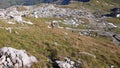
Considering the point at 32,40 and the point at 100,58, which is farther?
the point at 32,40

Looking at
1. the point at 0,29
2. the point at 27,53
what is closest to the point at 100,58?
the point at 27,53

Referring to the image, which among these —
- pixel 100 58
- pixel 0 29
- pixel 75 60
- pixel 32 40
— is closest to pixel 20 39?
pixel 32 40

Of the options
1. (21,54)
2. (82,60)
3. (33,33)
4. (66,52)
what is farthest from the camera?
(33,33)

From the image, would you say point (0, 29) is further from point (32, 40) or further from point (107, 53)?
point (107, 53)

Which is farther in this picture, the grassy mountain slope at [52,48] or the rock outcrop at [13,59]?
the grassy mountain slope at [52,48]

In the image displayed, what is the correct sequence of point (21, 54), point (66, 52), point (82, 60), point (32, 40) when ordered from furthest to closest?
point (32, 40)
point (66, 52)
point (82, 60)
point (21, 54)

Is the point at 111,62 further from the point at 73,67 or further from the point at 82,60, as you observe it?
the point at 73,67

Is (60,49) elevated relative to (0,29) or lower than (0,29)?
lower

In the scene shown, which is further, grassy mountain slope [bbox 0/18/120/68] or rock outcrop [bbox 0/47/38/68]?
grassy mountain slope [bbox 0/18/120/68]

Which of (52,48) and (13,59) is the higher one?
(13,59)

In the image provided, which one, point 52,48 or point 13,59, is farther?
point 52,48
